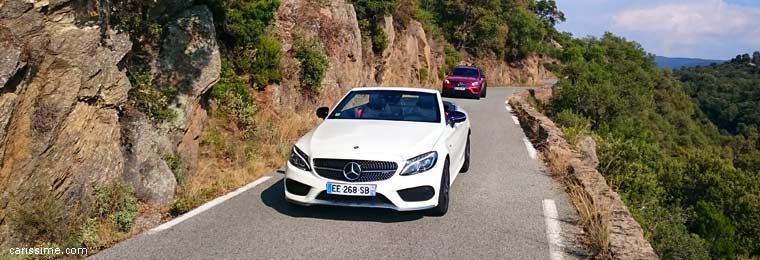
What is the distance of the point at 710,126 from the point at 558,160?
234 ft

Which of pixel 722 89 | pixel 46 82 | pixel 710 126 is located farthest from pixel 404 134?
pixel 722 89

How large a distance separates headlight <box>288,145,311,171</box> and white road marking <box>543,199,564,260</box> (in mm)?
2540

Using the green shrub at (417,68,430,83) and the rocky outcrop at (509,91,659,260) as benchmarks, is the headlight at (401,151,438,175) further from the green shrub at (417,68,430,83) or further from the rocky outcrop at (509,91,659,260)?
the green shrub at (417,68,430,83)

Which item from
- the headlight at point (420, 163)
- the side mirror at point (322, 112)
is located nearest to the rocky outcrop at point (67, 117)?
the side mirror at point (322, 112)

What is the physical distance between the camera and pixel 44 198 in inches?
213

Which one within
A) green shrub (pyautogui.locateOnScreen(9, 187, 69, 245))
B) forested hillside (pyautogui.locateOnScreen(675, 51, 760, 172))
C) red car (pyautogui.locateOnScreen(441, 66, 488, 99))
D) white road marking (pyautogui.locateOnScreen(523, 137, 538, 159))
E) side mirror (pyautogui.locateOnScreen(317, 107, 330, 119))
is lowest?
forested hillside (pyautogui.locateOnScreen(675, 51, 760, 172))

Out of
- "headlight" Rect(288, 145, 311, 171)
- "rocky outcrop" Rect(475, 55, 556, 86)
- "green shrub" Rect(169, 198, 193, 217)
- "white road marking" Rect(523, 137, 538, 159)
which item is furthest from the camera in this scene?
"rocky outcrop" Rect(475, 55, 556, 86)

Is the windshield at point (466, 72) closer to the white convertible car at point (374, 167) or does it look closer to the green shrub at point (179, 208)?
the white convertible car at point (374, 167)

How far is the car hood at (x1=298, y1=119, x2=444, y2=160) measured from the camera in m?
6.04

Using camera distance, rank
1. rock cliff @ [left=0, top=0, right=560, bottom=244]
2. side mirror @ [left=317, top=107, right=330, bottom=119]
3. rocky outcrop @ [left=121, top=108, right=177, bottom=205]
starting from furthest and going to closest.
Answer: side mirror @ [left=317, top=107, right=330, bottom=119] → rocky outcrop @ [left=121, top=108, right=177, bottom=205] → rock cliff @ [left=0, top=0, right=560, bottom=244]

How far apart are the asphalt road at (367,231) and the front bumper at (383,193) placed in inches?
9.2

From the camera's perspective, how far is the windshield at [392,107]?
7.61 meters

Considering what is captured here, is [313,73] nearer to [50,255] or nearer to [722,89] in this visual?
[50,255]

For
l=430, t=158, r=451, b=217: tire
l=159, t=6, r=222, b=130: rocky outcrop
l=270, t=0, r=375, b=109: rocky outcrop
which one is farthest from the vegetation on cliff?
l=430, t=158, r=451, b=217: tire
